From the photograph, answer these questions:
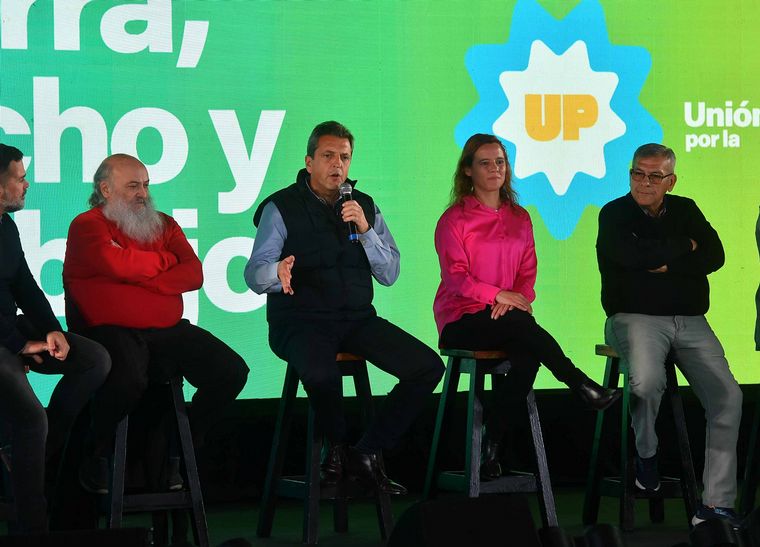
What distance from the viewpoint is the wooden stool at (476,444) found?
4133 mm

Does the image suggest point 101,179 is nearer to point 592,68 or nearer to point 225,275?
point 225,275

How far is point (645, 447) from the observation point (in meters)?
4.41

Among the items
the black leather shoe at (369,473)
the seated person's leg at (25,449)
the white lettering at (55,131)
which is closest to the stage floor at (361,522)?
the black leather shoe at (369,473)

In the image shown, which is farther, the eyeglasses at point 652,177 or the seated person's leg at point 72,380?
the eyeglasses at point 652,177

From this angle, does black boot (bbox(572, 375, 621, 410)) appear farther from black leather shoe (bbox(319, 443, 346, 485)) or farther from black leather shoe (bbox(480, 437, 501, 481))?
black leather shoe (bbox(319, 443, 346, 485))

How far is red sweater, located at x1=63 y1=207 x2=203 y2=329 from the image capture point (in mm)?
4082

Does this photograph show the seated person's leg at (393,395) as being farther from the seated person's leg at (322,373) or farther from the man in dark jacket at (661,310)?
the man in dark jacket at (661,310)

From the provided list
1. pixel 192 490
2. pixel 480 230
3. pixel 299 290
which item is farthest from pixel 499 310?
pixel 192 490

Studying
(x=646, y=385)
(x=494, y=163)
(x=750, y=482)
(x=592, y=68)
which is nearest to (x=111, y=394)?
(x=494, y=163)

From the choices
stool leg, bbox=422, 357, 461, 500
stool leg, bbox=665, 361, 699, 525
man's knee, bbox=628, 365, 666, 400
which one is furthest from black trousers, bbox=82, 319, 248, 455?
stool leg, bbox=665, 361, 699, 525

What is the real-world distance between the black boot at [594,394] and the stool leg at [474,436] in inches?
12.6

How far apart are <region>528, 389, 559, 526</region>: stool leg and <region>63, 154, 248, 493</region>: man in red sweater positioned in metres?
0.98

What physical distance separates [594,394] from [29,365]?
1.80 metres

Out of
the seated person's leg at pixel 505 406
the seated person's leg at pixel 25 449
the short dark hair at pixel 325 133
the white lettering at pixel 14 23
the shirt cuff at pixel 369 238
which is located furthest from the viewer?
the white lettering at pixel 14 23
